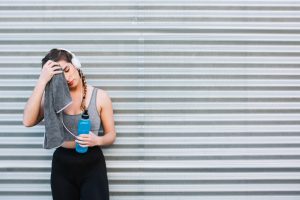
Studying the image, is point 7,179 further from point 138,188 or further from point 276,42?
point 276,42

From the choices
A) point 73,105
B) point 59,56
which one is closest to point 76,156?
point 73,105

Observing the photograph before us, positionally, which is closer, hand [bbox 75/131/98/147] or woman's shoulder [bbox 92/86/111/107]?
hand [bbox 75/131/98/147]

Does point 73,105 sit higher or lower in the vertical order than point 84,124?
higher

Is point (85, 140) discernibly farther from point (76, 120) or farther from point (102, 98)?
point (102, 98)

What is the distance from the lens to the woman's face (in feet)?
9.62

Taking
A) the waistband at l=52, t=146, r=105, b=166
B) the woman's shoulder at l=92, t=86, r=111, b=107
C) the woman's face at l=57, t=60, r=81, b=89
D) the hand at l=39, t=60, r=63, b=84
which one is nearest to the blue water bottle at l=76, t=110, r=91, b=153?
the waistband at l=52, t=146, r=105, b=166

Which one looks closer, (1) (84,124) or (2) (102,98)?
(1) (84,124)

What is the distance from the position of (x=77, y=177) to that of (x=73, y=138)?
353 mm

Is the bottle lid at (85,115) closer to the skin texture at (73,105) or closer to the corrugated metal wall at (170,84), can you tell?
the skin texture at (73,105)

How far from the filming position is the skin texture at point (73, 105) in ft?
9.34

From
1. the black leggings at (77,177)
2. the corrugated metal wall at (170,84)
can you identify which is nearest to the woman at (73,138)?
the black leggings at (77,177)

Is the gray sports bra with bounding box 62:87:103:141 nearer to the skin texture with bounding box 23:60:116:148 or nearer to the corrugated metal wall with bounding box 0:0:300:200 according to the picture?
the skin texture with bounding box 23:60:116:148

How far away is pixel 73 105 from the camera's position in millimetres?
3057

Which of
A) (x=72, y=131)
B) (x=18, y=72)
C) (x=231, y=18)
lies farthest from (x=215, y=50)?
(x=18, y=72)
